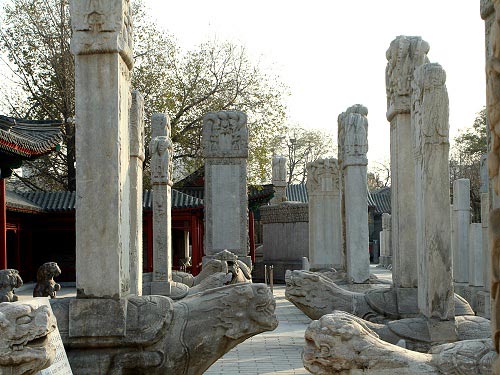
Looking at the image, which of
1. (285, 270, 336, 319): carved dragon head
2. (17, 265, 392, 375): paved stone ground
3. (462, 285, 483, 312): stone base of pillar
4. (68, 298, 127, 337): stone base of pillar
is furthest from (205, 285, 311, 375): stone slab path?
(462, 285, 483, 312): stone base of pillar

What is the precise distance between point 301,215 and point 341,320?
18.7 m

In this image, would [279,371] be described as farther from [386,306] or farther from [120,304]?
[120,304]

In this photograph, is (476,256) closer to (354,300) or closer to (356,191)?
(356,191)

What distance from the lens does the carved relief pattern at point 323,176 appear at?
55.3ft

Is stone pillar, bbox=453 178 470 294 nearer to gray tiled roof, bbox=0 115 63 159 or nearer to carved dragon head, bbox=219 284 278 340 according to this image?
gray tiled roof, bbox=0 115 63 159

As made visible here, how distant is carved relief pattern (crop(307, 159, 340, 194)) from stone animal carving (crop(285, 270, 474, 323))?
7.48 m

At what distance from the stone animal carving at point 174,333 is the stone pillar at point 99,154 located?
0.29 m

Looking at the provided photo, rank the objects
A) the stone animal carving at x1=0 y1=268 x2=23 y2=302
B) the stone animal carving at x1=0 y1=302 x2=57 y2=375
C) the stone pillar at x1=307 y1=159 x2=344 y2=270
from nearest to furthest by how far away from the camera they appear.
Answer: the stone animal carving at x1=0 y1=302 x2=57 y2=375
the stone animal carving at x1=0 y1=268 x2=23 y2=302
the stone pillar at x1=307 y1=159 x2=344 y2=270

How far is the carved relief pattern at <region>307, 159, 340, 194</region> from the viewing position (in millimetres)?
16859

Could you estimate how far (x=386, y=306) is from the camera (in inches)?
332

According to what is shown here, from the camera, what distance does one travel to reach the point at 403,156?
8312mm

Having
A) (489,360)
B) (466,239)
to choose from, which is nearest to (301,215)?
(466,239)

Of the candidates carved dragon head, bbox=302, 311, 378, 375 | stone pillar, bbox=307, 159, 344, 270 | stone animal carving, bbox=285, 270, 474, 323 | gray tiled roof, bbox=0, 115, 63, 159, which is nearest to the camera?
carved dragon head, bbox=302, 311, 378, 375

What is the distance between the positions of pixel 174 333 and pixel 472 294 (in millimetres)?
9113
